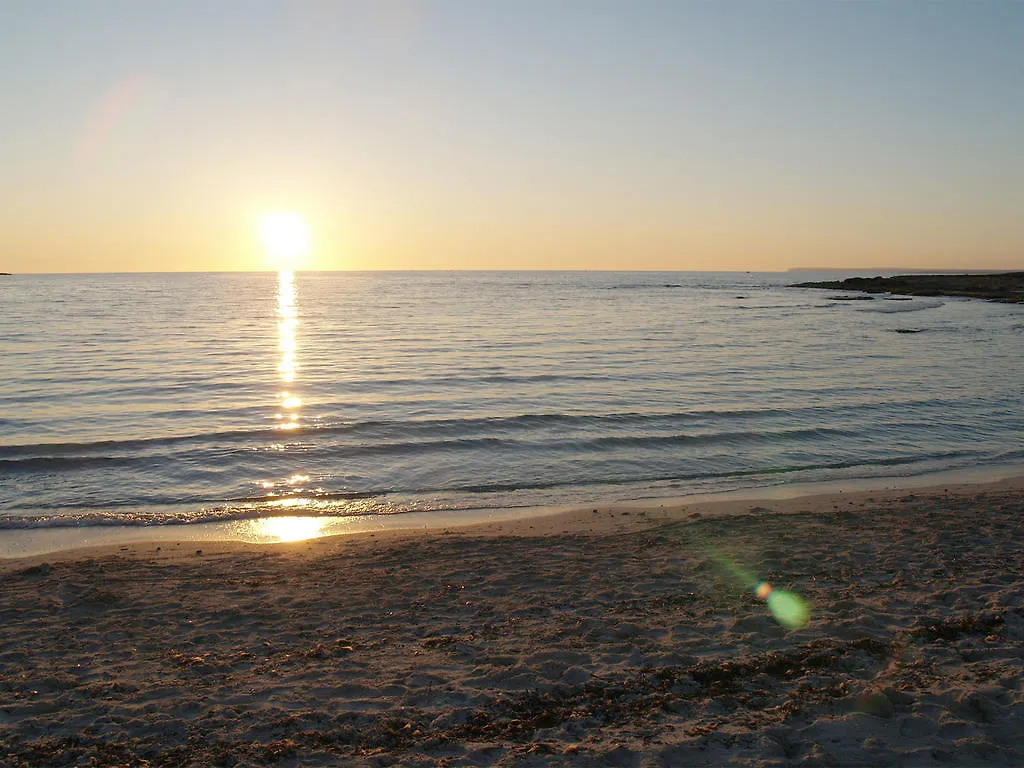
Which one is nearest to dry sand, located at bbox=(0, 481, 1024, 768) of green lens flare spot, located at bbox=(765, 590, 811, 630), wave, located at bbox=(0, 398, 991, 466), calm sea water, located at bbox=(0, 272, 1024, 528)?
green lens flare spot, located at bbox=(765, 590, 811, 630)

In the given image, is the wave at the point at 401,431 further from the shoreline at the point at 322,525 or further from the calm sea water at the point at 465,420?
the shoreline at the point at 322,525

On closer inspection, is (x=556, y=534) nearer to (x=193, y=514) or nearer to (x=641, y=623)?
(x=641, y=623)

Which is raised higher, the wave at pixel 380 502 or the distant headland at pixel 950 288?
the distant headland at pixel 950 288

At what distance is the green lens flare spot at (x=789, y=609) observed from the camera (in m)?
7.16

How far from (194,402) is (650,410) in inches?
519

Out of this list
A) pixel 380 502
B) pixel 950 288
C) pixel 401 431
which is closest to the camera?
pixel 380 502

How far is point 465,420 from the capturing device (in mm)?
18688

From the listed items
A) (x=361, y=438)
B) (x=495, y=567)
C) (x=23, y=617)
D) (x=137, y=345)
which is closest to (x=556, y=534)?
(x=495, y=567)

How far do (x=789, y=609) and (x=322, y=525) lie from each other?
23.0 ft

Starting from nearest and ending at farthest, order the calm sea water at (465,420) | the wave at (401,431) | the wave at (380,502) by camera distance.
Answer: the wave at (380,502) < the calm sea water at (465,420) < the wave at (401,431)

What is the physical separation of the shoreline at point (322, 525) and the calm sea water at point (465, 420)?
0.41 meters

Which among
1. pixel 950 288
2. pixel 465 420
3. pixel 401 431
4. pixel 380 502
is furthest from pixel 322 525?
pixel 950 288

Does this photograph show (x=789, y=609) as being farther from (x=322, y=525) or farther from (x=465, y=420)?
(x=465, y=420)

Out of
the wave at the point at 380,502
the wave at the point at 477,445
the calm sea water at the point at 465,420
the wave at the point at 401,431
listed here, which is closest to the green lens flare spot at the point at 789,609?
the calm sea water at the point at 465,420
